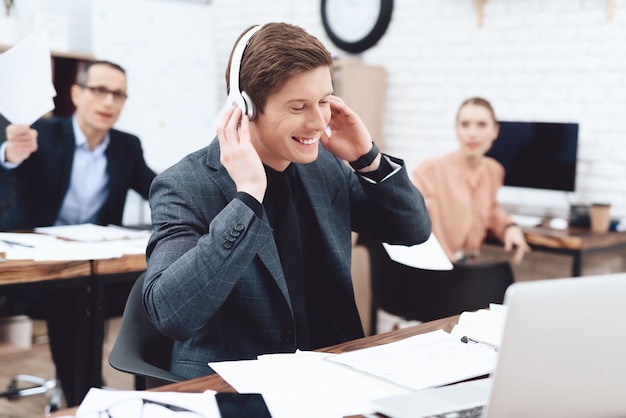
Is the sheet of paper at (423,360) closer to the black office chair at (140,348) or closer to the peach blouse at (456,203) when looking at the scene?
the black office chair at (140,348)

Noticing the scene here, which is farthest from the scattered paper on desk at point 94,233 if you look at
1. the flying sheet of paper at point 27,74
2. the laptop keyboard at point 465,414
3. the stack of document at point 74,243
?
the laptop keyboard at point 465,414

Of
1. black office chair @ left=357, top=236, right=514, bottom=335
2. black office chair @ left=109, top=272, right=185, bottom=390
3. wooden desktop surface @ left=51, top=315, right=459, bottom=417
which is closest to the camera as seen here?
wooden desktop surface @ left=51, top=315, right=459, bottom=417

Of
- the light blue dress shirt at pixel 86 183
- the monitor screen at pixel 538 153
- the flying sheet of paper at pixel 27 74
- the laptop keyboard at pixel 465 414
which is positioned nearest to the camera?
the laptop keyboard at pixel 465 414

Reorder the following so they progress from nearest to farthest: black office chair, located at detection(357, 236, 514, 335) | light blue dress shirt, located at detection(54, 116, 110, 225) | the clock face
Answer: black office chair, located at detection(357, 236, 514, 335), light blue dress shirt, located at detection(54, 116, 110, 225), the clock face

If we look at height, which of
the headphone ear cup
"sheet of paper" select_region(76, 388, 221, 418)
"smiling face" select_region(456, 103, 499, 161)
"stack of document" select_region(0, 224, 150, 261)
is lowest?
"stack of document" select_region(0, 224, 150, 261)

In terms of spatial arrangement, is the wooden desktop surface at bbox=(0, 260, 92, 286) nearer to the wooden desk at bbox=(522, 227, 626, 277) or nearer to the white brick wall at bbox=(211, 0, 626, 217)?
the wooden desk at bbox=(522, 227, 626, 277)

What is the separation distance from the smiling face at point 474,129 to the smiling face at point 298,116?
1.90 metres

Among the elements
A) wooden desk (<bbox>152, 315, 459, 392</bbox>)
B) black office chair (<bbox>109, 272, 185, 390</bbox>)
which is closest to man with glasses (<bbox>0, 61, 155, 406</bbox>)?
black office chair (<bbox>109, 272, 185, 390</bbox>)

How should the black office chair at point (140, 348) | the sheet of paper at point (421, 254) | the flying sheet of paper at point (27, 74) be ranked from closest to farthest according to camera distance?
1. the black office chair at point (140, 348)
2. the sheet of paper at point (421, 254)
3. the flying sheet of paper at point (27, 74)

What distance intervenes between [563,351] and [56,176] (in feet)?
8.23

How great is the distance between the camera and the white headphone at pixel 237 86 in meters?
1.42

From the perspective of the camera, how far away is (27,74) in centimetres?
223

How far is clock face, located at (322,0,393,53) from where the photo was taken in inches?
176

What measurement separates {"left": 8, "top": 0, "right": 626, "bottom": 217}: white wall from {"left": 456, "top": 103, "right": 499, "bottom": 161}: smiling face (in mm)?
703
